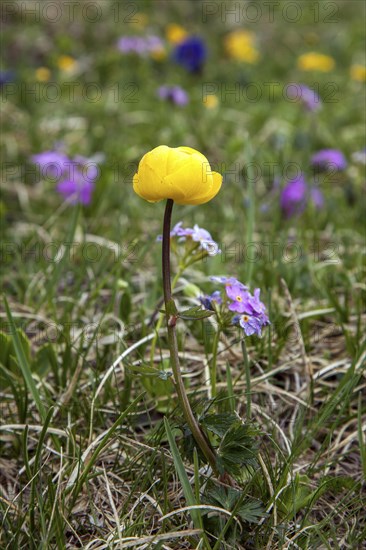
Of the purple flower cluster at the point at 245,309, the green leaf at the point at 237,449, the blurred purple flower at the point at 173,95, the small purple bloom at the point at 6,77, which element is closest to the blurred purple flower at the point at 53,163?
the blurred purple flower at the point at 173,95

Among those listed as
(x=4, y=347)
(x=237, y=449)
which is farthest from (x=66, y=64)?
(x=237, y=449)

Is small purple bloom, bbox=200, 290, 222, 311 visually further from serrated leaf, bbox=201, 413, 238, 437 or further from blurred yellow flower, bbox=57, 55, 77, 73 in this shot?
blurred yellow flower, bbox=57, 55, 77, 73

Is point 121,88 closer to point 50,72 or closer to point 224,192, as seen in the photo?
point 50,72

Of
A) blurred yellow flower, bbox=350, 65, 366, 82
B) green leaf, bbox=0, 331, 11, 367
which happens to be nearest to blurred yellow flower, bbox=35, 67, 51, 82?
blurred yellow flower, bbox=350, 65, 366, 82

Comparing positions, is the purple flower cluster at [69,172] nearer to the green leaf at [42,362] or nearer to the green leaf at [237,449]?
the green leaf at [42,362]

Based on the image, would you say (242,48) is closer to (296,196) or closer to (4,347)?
(296,196)

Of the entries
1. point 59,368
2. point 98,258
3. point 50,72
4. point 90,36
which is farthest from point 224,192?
point 90,36

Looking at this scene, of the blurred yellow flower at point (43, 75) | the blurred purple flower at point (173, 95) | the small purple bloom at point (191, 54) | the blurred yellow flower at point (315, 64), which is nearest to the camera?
the blurred purple flower at point (173, 95)
